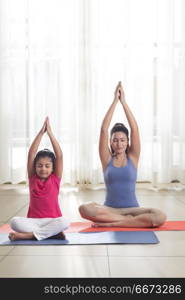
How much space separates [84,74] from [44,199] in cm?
215

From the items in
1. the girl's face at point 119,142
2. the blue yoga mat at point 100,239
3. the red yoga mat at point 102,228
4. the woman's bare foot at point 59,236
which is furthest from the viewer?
the girl's face at point 119,142

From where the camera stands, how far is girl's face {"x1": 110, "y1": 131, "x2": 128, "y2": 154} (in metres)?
2.59

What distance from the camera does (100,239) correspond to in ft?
7.36

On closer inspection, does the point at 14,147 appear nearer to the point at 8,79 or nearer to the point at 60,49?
the point at 8,79

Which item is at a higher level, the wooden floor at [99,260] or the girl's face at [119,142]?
the girl's face at [119,142]

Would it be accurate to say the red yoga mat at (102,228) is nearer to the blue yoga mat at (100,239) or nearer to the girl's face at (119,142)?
the blue yoga mat at (100,239)

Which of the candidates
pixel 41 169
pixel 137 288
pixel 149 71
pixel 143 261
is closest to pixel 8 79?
pixel 149 71

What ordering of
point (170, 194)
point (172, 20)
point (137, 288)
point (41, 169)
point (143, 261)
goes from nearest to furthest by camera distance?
point (137, 288), point (143, 261), point (41, 169), point (170, 194), point (172, 20)

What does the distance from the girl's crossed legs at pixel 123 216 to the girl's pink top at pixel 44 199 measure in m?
0.24

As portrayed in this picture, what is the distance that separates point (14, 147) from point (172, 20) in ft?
5.96

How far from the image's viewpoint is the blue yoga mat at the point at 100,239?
2.19m

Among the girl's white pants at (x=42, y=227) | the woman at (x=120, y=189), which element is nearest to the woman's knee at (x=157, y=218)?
the woman at (x=120, y=189)

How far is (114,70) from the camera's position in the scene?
425 cm

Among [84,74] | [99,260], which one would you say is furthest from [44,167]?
[84,74]
